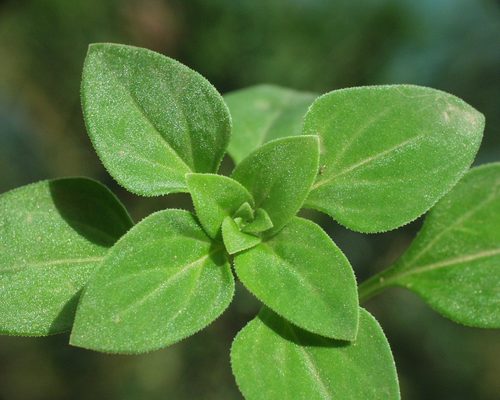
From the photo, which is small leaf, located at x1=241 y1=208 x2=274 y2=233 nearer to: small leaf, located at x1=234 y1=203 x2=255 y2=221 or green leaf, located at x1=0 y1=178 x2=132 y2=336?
small leaf, located at x1=234 y1=203 x2=255 y2=221

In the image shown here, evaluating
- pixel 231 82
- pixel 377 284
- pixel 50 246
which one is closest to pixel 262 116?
pixel 377 284

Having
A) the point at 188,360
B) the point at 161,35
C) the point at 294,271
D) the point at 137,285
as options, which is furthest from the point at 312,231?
the point at 161,35

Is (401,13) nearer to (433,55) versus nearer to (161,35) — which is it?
(433,55)

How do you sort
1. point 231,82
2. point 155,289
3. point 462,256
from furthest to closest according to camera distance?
point 231,82, point 462,256, point 155,289

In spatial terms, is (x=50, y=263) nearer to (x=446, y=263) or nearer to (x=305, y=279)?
(x=305, y=279)

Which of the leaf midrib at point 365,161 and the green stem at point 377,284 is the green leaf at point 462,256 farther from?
the leaf midrib at point 365,161

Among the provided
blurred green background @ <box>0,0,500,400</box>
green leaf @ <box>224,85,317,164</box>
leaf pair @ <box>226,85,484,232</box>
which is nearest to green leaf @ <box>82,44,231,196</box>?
leaf pair @ <box>226,85,484,232</box>
